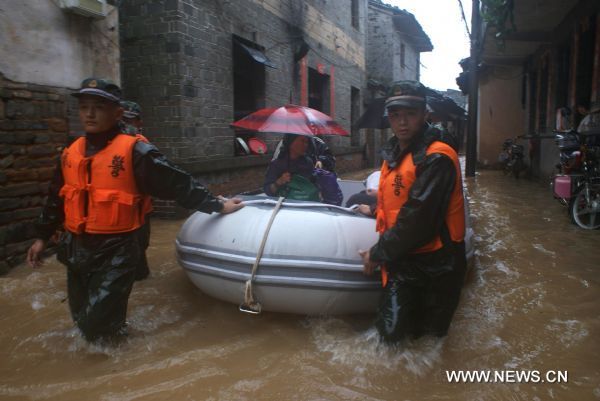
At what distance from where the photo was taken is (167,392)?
251 centimetres

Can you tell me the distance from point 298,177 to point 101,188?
6.25 feet

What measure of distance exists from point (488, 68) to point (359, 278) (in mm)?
15314

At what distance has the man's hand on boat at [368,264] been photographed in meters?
2.79

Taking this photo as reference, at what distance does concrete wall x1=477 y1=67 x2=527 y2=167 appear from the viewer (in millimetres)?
16219

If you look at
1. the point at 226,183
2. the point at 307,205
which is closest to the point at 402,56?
the point at 226,183

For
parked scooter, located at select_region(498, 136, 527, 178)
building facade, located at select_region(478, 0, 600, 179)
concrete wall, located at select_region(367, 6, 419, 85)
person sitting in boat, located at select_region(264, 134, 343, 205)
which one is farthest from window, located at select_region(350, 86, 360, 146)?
person sitting in boat, located at select_region(264, 134, 343, 205)

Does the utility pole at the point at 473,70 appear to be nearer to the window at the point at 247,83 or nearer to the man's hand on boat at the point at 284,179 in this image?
the window at the point at 247,83

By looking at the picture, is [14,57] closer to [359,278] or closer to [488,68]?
[359,278]

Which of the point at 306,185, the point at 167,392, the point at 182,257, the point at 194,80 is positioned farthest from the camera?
the point at 194,80

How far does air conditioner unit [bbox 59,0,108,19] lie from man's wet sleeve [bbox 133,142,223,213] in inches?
119

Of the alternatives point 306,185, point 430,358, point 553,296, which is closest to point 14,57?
point 306,185

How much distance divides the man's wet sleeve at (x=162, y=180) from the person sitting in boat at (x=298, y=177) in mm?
1250

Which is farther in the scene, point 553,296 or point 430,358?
point 553,296

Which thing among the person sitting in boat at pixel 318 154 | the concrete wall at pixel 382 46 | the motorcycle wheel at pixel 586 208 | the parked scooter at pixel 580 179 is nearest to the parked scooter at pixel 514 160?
the parked scooter at pixel 580 179
